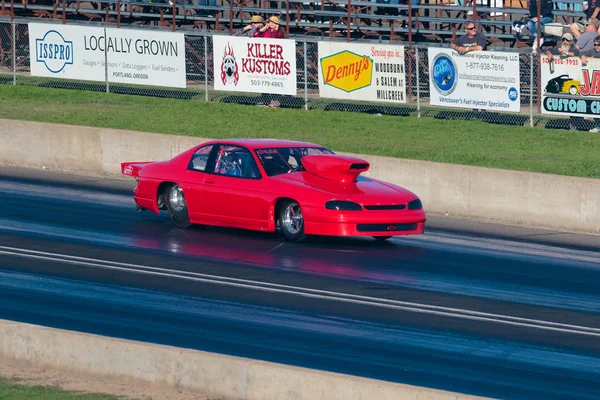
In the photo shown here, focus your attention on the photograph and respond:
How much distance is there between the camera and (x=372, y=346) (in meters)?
10.8

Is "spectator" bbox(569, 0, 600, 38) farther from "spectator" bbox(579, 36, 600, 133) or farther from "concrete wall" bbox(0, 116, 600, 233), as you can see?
"concrete wall" bbox(0, 116, 600, 233)

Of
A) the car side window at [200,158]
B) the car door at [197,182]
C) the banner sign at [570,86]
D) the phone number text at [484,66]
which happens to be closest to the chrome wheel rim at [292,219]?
the car door at [197,182]

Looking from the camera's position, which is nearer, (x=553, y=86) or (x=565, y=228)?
(x=565, y=228)

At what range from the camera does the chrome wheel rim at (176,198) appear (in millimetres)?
17266

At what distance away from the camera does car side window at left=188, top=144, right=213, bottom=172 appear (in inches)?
677

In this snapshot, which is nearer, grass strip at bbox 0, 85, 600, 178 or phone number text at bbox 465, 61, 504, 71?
grass strip at bbox 0, 85, 600, 178

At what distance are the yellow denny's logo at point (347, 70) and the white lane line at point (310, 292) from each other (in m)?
13.0

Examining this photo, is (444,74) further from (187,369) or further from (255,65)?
(187,369)

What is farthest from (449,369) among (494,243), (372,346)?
(494,243)

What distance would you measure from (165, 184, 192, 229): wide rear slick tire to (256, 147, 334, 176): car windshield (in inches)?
51.5

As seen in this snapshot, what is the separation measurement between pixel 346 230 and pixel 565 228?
466 cm

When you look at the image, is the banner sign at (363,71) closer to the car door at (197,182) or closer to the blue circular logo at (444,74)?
the blue circular logo at (444,74)

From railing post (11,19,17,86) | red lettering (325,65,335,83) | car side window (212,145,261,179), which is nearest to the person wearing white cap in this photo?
red lettering (325,65,335,83)

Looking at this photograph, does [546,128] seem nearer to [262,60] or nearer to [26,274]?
[262,60]
